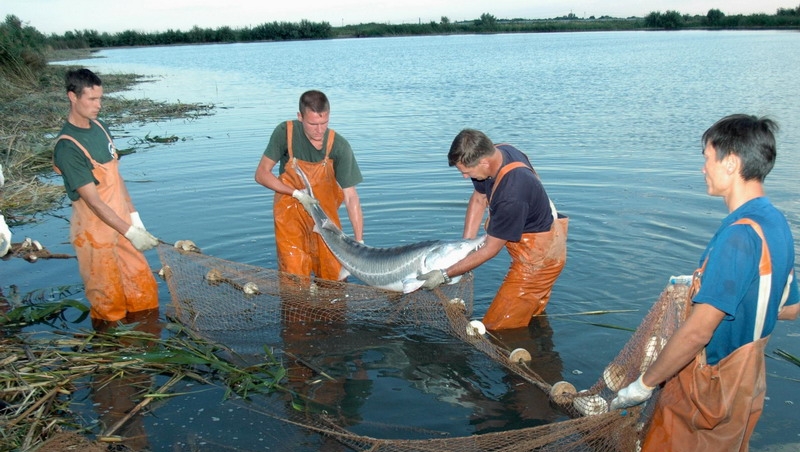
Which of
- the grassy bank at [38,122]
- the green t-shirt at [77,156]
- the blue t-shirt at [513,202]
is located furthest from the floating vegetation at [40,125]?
the blue t-shirt at [513,202]

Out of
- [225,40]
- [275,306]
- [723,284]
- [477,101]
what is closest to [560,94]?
[477,101]

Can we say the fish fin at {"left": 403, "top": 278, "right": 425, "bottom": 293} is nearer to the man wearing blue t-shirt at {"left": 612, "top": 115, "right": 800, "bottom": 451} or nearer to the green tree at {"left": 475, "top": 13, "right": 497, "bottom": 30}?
the man wearing blue t-shirt at {"left": 612, "top": 115, "right": 800, "bottom": 451}

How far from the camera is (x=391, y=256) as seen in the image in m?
6.19

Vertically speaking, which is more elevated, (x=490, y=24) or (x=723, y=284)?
(x=490, y=24)

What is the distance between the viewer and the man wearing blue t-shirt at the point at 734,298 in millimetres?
3068

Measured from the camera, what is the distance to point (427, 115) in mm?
20844

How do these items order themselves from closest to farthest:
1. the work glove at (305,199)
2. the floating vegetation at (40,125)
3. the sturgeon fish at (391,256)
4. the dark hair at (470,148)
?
the dark hair at (470,148)
the sturgeon fish at (391,256)
the work glove at (305,199)
the floating vegetation at (40,125)

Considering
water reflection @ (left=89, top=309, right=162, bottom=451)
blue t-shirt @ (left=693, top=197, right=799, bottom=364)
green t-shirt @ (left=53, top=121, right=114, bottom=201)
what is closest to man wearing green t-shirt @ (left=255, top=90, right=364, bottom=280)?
green t-shirt @ (left=53, top=121, right=114, bottom=201)

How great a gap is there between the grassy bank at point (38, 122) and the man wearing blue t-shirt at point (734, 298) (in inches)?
434

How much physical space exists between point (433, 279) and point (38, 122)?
17.4 metres

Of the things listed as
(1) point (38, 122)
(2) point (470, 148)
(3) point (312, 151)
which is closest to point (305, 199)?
(3) point (312, 151)

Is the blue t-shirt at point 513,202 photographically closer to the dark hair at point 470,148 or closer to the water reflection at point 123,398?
the dark hair at point 470,148

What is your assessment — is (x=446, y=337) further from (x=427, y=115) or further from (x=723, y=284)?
(x=427, y=115)

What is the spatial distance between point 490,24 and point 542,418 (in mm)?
110682
